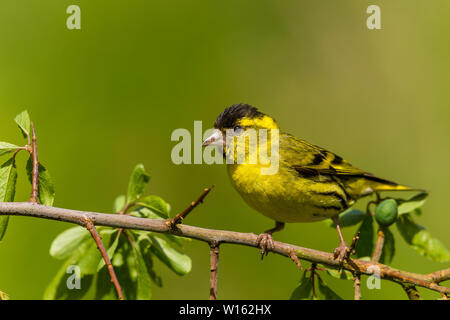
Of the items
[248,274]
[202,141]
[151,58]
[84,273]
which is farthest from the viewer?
[151,58]

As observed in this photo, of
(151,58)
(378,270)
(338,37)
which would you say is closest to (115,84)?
(151,58)

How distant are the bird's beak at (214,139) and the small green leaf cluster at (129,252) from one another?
26.6 inches

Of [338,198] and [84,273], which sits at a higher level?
[338,198]

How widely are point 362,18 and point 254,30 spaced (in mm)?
1250

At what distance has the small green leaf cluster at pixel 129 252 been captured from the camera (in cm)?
296

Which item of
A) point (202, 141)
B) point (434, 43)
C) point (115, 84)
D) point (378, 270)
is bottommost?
point (378, 270)

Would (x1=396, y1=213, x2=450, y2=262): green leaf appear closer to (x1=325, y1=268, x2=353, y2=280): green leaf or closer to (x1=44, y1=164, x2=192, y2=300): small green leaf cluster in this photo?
(x1=325, y1=268, x2=353, y2=280): green leaf

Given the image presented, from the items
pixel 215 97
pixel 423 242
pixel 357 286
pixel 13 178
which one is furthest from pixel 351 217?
pixel 215 97

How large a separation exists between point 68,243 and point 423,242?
2139 mm

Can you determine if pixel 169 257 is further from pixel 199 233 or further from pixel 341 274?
pixel 341 274

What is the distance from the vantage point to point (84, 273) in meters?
3.05

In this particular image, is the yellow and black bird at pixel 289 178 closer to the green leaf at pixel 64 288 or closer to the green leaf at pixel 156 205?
the green leaf at pixel 156 205

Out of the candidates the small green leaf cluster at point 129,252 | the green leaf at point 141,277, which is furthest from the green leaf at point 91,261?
the green leaf at point 141,277
